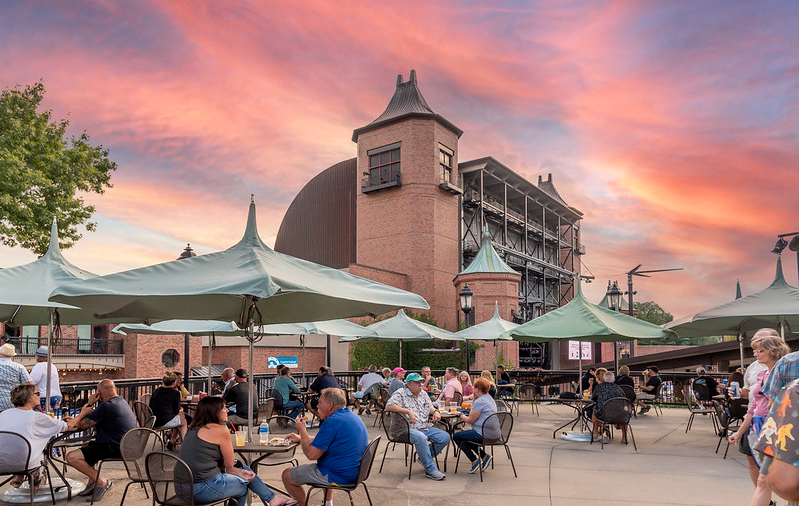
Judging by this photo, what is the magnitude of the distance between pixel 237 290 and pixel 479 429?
15.6ft

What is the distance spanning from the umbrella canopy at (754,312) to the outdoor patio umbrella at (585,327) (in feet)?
2.50

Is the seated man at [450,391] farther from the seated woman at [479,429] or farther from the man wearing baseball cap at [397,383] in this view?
the seated woman at [479,429]

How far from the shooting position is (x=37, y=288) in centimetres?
770

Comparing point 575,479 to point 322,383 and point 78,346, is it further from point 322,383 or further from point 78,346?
point 78,346

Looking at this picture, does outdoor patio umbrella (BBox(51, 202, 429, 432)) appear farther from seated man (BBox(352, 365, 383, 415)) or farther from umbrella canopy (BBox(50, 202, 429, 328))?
seated man (BBox(352, 365, 383, 415))

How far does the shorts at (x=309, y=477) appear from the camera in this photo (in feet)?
18.7

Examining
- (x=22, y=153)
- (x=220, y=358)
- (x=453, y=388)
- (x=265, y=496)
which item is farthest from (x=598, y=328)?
(x=220, y=358)

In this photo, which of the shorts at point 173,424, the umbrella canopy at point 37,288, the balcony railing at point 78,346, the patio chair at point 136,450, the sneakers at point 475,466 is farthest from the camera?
the balcony railing at point 78,346

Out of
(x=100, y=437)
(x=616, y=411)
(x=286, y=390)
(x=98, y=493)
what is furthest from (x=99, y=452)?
(x=616, y=411)

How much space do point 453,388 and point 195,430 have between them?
7.55m

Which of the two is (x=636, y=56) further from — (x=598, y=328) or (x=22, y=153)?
(x=22, y=153)

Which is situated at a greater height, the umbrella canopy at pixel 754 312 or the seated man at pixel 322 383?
the umbrella canopy at pixel 754 312

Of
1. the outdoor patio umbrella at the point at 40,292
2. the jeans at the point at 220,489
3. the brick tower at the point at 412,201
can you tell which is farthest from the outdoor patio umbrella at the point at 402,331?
the brick tower at the point at 412,201

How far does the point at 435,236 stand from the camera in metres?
38.2
